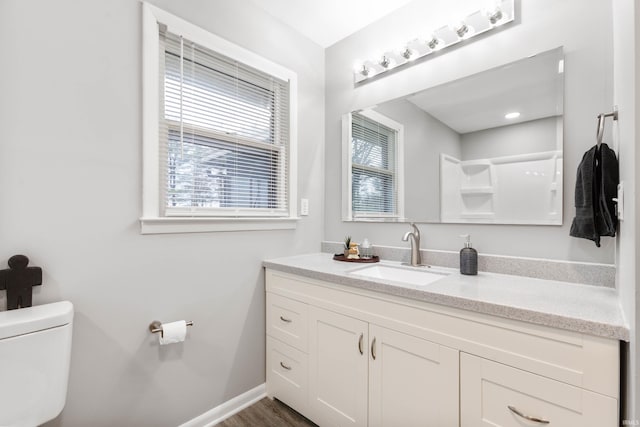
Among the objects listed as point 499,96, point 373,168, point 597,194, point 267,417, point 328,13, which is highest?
point 328,13

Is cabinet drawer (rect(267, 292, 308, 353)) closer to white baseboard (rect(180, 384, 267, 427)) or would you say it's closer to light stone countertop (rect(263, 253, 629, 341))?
light stone countertop (rect(263, 253, 629, 341))

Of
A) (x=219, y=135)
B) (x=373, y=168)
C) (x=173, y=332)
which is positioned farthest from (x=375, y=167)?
(x=173, y=332)

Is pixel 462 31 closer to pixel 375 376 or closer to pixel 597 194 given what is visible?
pixel 597 194

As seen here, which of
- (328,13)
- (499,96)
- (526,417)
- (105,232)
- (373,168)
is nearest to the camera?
(526,417)

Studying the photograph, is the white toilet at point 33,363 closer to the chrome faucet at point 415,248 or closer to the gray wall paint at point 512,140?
the chrome faucet at point 415,248

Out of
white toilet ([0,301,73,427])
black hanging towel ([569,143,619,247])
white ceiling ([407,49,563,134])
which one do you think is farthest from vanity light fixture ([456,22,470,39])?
white toilet ([0,301,73,427])

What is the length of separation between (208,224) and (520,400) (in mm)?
1561

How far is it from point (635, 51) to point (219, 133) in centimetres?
168

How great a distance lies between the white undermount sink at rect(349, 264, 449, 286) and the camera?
163 centimetres

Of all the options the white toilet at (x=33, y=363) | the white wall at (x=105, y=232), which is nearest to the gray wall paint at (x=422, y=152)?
the white wall at (x=105, y=232)

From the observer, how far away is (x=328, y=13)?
2020 millimetres

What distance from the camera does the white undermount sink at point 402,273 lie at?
163 cm

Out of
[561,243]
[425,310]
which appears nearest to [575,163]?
[561,243]

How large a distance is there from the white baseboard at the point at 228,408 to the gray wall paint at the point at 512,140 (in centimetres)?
192
